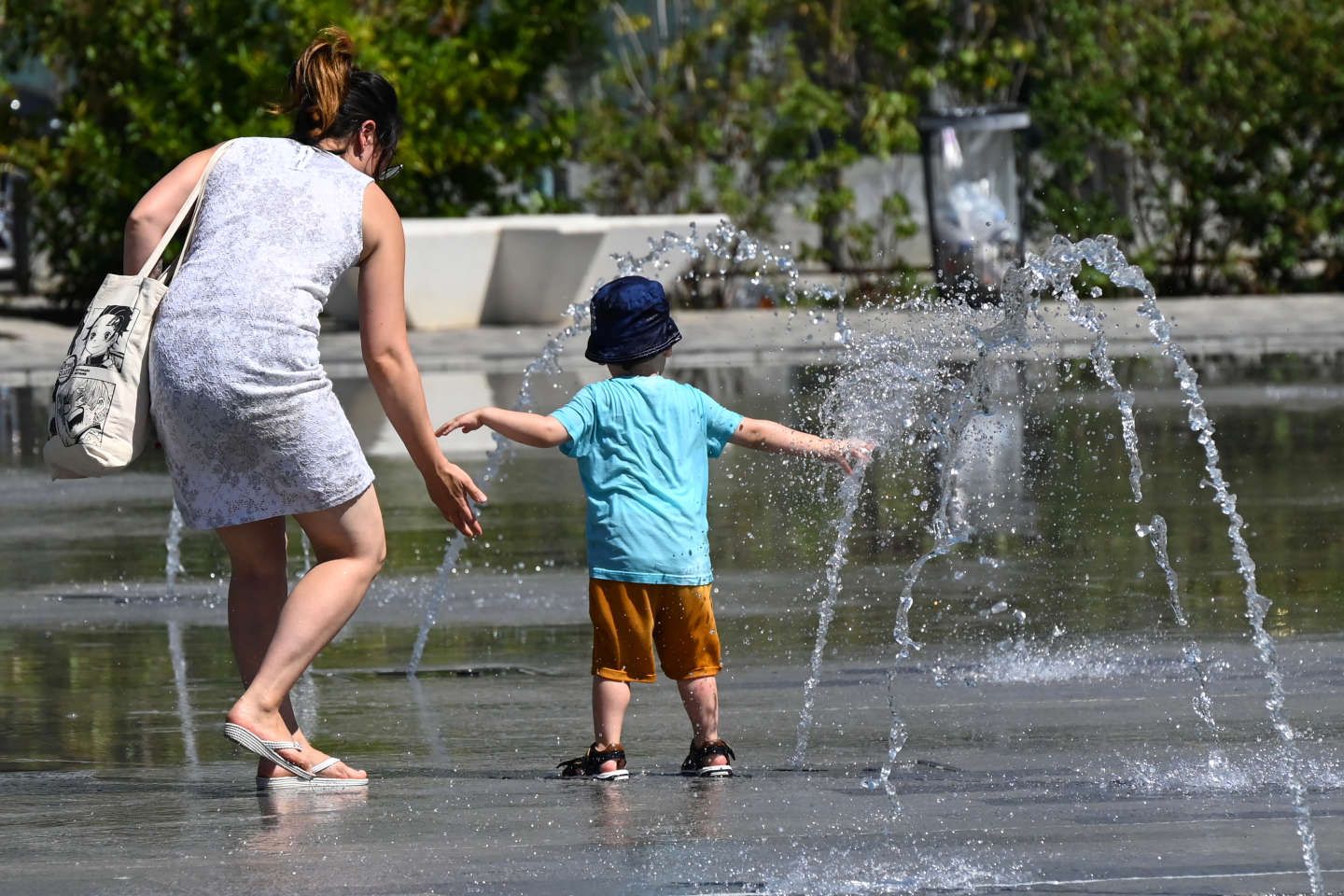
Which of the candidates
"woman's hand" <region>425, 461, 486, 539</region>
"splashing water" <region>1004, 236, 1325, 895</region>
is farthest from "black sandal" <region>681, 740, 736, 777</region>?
"splashing water" <region>1004, 236, 1325, 895</region>

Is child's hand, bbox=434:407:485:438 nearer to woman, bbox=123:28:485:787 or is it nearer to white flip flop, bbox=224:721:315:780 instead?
woman, bbox=123:28:485:787

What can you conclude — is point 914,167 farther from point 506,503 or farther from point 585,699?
point 585,699

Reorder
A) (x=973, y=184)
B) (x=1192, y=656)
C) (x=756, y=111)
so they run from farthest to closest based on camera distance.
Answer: (x=756, y=111), (x=973, y=184), (x=1192, y=656)

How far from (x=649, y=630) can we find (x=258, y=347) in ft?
3.41

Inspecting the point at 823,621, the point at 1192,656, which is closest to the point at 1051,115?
the point at 823,621

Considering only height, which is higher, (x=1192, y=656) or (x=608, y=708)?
(x=608, y=708)

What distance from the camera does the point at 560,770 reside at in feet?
16.7

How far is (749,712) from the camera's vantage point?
230 inches

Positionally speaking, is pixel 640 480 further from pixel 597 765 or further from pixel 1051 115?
pixel 1051 115

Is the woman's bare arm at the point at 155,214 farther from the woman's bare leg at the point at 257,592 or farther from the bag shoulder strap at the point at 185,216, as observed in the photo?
the woman's bare leg at the point at 257,592

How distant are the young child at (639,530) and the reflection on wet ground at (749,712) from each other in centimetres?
16

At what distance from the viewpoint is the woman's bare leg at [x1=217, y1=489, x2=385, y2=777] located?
4.87 metres

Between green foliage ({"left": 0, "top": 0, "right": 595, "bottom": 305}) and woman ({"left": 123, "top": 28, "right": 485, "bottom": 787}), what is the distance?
1553cm

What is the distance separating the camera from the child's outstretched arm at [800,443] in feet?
17.6
